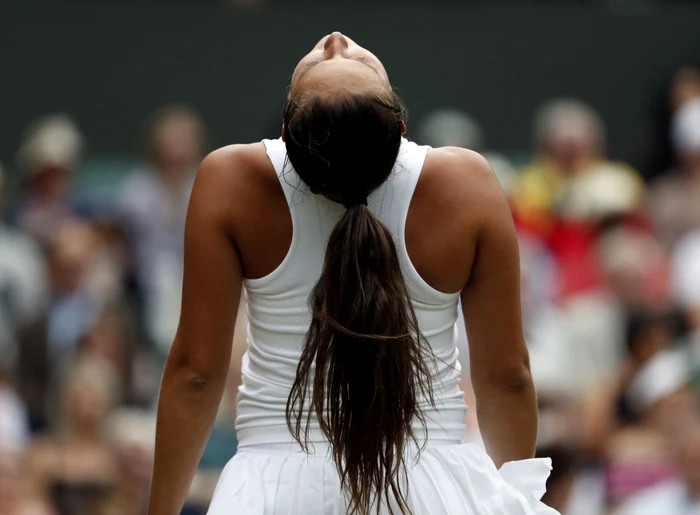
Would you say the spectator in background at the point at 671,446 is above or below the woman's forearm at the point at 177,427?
below

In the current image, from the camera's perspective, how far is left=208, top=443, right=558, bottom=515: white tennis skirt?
2408mm

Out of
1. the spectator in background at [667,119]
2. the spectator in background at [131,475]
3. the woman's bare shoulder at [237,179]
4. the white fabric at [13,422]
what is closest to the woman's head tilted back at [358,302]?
the woman's bare shoulder at [237,179]

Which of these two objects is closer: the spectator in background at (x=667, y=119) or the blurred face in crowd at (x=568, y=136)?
the blurred face in crowd at (x=568, y=136)

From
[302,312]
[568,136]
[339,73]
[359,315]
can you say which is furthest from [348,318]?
[568,136]

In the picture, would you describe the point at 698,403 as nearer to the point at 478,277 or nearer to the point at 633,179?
the point at 633,179

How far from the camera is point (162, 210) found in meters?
6.52

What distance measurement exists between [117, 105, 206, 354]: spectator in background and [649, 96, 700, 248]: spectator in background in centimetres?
219

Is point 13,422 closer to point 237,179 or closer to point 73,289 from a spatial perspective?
point 73,289

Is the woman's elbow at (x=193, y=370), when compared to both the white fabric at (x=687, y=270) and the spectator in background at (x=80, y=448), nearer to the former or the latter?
the spectator in background at (x=80, y=448)

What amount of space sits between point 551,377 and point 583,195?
1663 mm

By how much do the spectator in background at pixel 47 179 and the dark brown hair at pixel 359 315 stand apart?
4.29 metres

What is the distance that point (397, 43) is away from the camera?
706cm

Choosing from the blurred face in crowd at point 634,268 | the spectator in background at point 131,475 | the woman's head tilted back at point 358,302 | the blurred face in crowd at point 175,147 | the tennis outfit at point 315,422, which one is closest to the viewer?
the woman's head tilted back at point 358,302

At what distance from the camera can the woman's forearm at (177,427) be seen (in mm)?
2541
